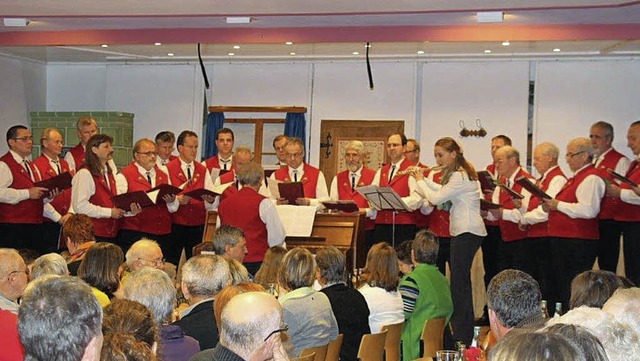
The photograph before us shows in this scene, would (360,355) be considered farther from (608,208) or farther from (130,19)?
(130,19)

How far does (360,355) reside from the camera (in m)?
5.29

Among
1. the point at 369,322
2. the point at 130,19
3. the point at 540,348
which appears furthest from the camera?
the point at 130,19

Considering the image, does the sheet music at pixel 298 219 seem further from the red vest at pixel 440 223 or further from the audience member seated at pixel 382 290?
the audience member seated at pixel 382 290

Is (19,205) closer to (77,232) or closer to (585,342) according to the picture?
(77,232)

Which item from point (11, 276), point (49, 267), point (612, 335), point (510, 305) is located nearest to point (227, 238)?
point (49, 267)

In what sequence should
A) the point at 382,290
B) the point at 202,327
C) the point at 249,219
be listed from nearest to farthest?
the point at 202,327
the point at 382,290
the point at 249,219

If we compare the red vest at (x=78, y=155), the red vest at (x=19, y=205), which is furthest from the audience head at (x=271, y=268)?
the red vest at (x=78, y=155)

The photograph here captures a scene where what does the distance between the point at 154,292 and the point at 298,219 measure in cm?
481

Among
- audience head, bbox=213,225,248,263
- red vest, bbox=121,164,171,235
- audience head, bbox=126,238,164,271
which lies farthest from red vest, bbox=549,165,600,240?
audience head, bbox=126,238,164,271

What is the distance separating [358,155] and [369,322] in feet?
14.3

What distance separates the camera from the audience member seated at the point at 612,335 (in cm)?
294

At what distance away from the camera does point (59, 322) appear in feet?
8.91

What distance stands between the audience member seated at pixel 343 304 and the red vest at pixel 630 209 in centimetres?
360

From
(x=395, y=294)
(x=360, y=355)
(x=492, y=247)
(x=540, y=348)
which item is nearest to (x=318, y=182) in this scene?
(x=492, y=247)
